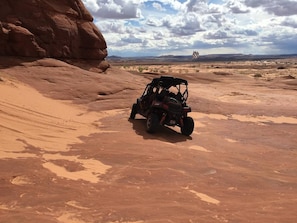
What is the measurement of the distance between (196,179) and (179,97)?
18.6 ft

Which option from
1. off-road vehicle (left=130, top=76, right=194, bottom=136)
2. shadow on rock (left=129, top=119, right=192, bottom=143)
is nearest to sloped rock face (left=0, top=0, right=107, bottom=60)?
shadow on rock (left=129, top=119, right=192, bottom=143)

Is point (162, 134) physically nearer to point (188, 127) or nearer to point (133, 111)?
point (188, 127)

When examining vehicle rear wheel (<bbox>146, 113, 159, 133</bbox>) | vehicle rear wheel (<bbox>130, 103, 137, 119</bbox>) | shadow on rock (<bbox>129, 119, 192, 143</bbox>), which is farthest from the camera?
vehicle rear wheel (<bbox>130, 103, 137, 119</bbox>)

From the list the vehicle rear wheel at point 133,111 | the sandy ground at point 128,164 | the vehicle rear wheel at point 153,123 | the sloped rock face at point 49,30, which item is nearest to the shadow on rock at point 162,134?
the sandy ground at point 128,164

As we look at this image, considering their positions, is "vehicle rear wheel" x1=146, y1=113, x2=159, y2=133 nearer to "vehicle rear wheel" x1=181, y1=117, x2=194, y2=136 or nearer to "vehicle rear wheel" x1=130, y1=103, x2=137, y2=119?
"vehicle rear wheel" x1=181, y1=117, x2=194, y2=136

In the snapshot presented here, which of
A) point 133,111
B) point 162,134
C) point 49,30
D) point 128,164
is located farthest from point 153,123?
point 49,30

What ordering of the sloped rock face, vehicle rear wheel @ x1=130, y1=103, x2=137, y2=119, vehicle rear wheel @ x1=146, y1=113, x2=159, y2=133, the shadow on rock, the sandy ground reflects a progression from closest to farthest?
the sandy ground, the shadow on rock, vehicle rear wheel @ x1=146, y1=113, x2=159, y2=133, vehicle rear wheel @ x1=130, y1=103, x2=137, y2=119, the sloped rock face

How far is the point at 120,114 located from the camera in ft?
49.3

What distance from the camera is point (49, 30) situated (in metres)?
22.7

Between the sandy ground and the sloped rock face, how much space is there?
3785 millimetres

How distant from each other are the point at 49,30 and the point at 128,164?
17145mm

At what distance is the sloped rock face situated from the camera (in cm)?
2025

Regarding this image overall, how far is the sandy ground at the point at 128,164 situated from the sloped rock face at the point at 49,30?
3.78 meters

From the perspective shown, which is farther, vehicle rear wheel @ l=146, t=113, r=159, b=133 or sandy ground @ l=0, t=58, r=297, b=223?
vehicle rear wheel @ l=146, t=113, r=159, b=133
